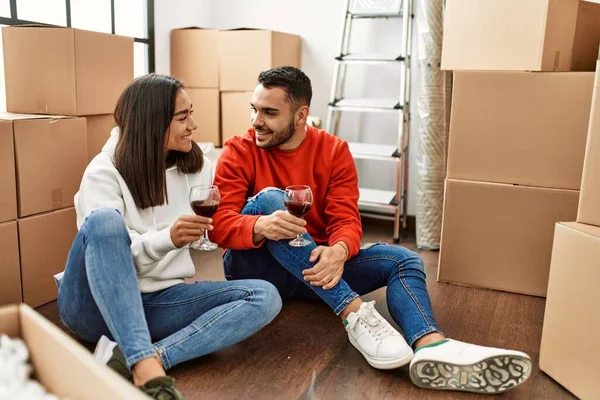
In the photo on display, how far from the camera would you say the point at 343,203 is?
2074 millimetres

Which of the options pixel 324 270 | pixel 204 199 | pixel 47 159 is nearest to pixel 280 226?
pixel 324 270

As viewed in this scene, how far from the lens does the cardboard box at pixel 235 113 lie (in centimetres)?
347

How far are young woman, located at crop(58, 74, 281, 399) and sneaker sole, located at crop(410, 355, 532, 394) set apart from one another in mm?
467

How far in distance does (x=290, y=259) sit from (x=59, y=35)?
122 cm

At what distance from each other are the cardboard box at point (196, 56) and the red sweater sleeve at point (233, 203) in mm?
1594

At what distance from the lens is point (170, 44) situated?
12.0 feet

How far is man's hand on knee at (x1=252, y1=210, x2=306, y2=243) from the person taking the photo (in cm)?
178

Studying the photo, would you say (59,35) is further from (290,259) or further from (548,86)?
(548,86)

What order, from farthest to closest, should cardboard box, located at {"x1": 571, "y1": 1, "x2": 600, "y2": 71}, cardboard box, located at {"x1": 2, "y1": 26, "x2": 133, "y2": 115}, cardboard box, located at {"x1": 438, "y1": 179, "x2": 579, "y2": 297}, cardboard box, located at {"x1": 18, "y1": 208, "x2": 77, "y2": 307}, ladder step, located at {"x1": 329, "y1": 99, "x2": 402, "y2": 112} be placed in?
ladder step, located at {"x1": 329, "y1": 99, "x2": 402, "y2": 112}, cardboard box, located at {"x1": 571, "y1": 1, "x2": 600, "y2": 71}, cardboard box, located at {"x1": 438, "y1": 179, "x2": 579, "y2": 297}, cardboard box, located at {"x1": 2, "y1": 26, "x2": 133, "y2": 115}, cardboard box, located at {"x1": 18, "y1": 208, "x2": 77, "y2": 307}

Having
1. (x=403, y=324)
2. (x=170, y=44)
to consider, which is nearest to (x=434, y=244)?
(x=403, y=324)

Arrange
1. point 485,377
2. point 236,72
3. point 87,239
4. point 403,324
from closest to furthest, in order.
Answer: point 87,239 → point 485,377 → point 403,324 → point 236,72

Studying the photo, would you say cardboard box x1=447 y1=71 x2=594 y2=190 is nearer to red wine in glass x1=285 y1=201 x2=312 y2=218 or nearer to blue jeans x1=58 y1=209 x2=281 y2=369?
red wine in glass x1=285 y1=201 x2=312 y2=218

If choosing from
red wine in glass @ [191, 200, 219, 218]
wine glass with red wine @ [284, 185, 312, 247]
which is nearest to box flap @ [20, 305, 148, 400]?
red wine in glass @ [191, 200, 219, 218]

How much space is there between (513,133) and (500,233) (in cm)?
41
